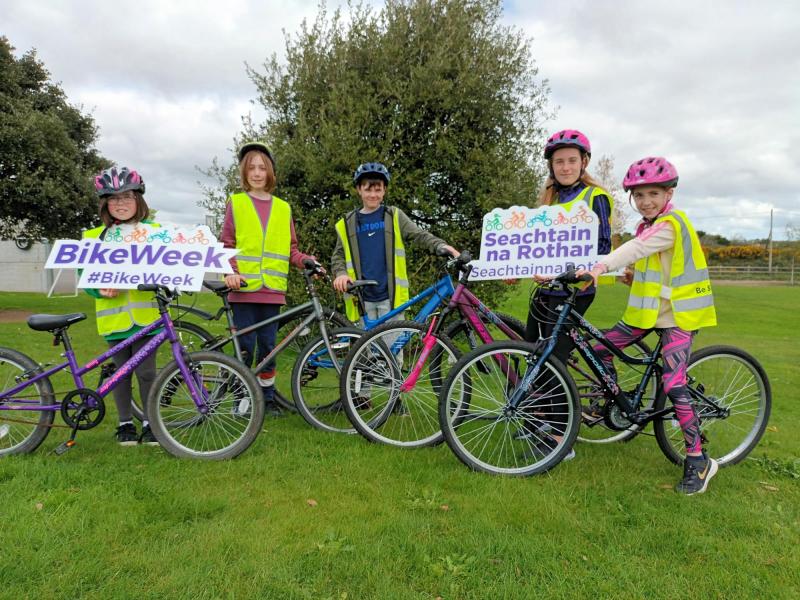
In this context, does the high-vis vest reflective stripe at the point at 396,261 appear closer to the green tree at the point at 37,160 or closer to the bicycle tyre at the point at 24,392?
the bicycle tyre at the point at 24,392

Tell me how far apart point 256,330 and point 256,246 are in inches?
27.1

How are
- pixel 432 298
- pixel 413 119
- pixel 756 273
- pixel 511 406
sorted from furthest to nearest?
1. pixel 756 273
2. pixel 413 119
3. pixel 432 298
4. pixel 511 406

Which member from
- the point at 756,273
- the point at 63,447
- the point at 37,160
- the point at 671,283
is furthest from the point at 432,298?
the point at 756,273

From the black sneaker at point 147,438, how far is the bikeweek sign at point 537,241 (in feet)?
8.82

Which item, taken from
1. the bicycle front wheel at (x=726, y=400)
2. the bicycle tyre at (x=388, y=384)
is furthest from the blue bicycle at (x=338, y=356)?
the bicycle front wheel at (x=726, y=400)

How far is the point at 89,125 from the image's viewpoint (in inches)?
627

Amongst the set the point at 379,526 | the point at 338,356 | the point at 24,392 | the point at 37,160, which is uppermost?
the point at 37,160

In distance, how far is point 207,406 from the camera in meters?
3.58

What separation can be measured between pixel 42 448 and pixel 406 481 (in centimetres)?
267

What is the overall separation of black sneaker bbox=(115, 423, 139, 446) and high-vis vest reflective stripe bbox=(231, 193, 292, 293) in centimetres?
132

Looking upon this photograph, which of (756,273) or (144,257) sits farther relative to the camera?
(756,273)

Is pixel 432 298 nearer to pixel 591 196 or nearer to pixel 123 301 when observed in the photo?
pixel 591 196

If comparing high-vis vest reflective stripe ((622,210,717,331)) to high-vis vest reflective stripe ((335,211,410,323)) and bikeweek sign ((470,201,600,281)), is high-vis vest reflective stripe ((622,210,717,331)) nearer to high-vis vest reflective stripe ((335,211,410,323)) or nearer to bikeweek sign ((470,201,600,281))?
bikeweek sign ((470,201,600,281))

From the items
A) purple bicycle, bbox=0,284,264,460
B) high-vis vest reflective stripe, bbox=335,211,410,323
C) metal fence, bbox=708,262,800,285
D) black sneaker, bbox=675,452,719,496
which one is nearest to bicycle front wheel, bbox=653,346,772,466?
black sneaker, bbox=675,452,719,496
